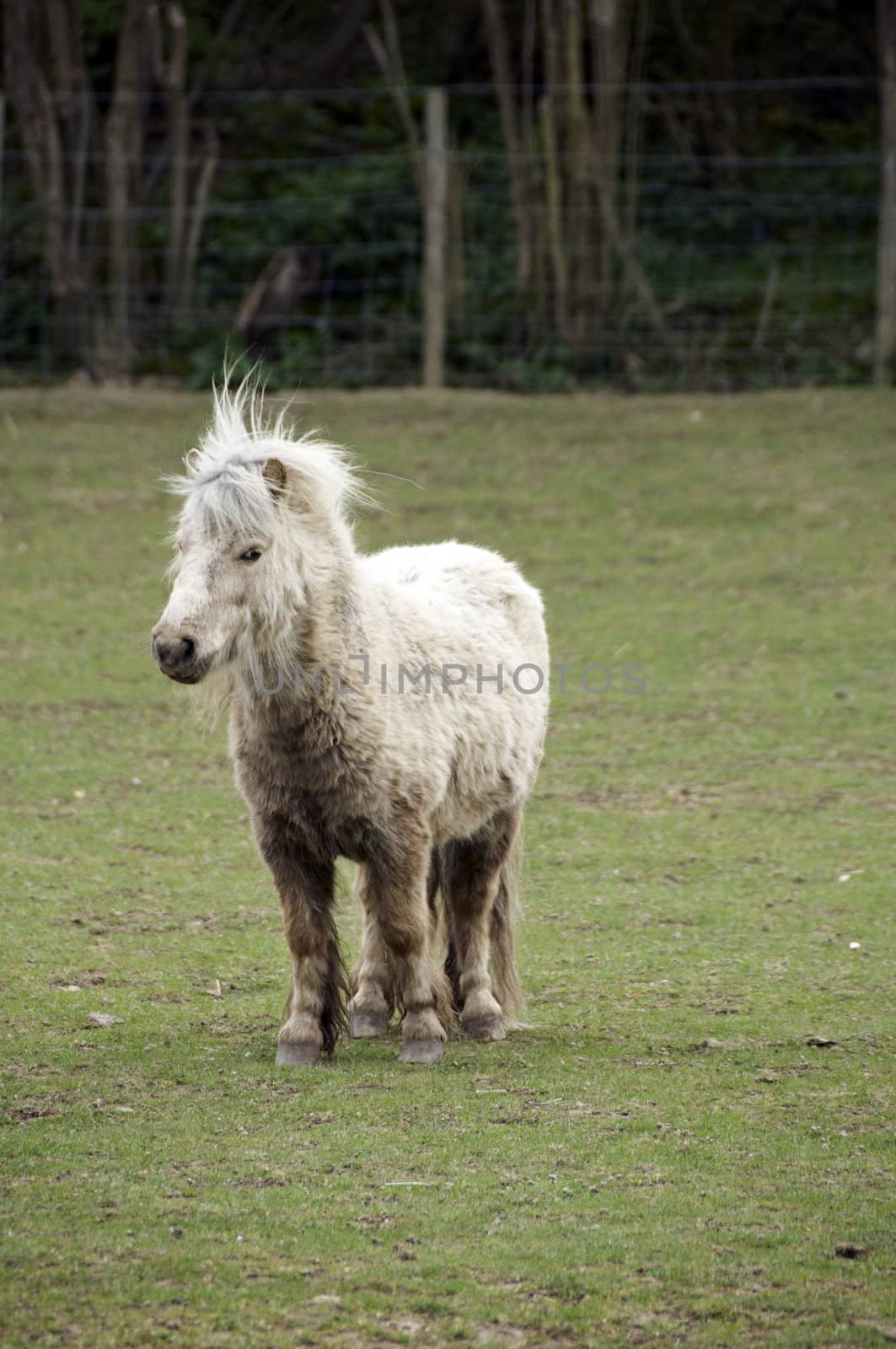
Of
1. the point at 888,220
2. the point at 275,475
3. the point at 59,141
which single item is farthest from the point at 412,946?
the point at 59,141

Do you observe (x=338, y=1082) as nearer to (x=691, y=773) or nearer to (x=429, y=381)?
(x=691, y=773)

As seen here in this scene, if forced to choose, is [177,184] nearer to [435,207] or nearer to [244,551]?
[435,207]

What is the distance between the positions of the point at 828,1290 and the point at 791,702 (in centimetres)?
693

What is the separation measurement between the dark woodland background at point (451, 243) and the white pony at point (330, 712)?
10451mm

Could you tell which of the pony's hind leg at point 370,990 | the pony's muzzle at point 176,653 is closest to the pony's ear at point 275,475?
the pony's muzzle at point 176,653

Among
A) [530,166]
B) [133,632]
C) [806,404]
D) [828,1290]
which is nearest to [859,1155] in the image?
[828,1290]

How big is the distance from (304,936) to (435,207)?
1228 centimetres

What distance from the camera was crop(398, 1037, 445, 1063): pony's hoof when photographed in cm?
533

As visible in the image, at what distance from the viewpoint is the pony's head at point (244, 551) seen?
4.70 m

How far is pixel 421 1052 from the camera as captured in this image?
5.33 m

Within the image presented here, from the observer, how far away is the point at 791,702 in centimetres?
1039

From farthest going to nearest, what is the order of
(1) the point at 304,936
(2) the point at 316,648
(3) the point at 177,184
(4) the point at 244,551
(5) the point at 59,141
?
(3) the point at 177,184
(5) the point at 59,141
(1) the point at 304,936
(2) the point at 316,648
(4) the point at 244,551

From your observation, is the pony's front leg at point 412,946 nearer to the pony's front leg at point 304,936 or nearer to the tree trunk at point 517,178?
the pony's front leg at point 304,936

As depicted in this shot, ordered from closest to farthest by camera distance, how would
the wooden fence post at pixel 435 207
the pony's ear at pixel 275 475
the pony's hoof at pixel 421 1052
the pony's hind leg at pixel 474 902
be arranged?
the pony's ear at pixel 275 475
the pony's hoof at pixel 421 1052
the pony's hind leg at pixel 474 902
the wooden fence post at pixel 435 207
